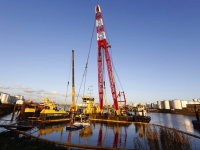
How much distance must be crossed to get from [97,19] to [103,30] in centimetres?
590

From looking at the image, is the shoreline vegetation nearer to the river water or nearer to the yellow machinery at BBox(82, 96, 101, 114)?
the river water

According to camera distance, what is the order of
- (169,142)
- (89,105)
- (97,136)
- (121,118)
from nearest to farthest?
(169,142) < (97,136) < (121,118) < (89,105)

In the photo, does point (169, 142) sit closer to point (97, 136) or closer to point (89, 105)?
point (97, 136)

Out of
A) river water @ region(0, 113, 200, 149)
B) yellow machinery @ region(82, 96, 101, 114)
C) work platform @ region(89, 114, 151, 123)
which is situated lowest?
river water @ region(0, 113, 200, 149)

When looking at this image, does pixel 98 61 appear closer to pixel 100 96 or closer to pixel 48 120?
pixel 100 96

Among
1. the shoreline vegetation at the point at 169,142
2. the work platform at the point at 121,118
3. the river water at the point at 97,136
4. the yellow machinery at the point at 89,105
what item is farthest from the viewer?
the yellow machinery at the point at 89,105

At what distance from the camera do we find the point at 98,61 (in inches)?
2623

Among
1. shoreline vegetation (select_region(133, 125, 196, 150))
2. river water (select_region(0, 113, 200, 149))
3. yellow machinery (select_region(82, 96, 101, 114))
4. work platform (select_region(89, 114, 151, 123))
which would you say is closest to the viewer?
shoreline vegetation (select_region(133, 125, 196, 150))

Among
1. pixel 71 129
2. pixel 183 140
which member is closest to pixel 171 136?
pixel 183 140

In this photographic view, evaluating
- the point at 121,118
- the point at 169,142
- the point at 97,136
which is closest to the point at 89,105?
the point at 121,118

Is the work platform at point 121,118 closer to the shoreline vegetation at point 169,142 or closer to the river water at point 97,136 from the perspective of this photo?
the river water at point 97,136

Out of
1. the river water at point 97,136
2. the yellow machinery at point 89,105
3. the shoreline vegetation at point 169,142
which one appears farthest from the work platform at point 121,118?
the shoreline vegetation at point 169,142

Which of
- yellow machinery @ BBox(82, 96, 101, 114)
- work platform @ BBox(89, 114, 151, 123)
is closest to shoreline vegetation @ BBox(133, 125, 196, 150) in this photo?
work platform @ BBox(89, 114, 151, 123)

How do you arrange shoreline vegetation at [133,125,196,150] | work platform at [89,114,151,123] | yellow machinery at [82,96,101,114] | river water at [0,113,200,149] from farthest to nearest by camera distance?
yellow machinery at [82,96,101,114] < work platform at [89,114,151,123] < river water at [0,113,200,149] < shoreline vegetation at [133,125,196,150]
